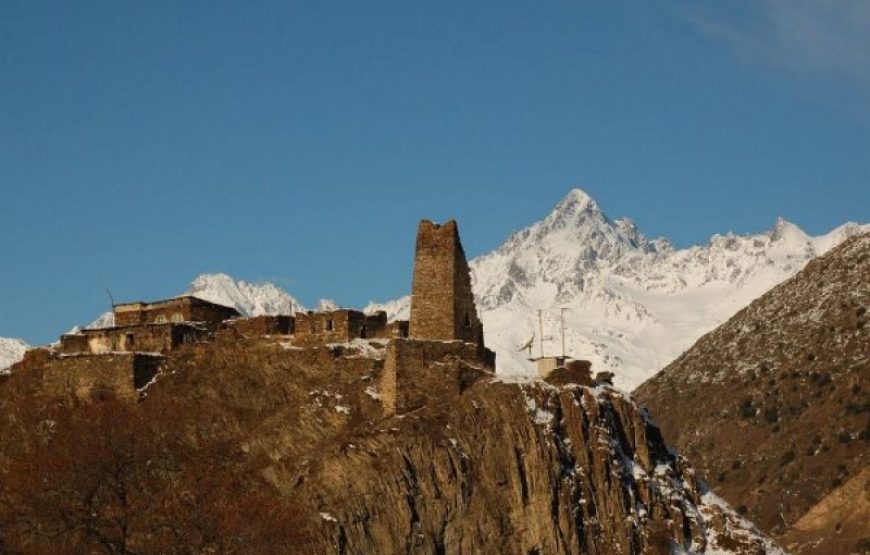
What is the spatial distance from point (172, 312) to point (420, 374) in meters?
22.9

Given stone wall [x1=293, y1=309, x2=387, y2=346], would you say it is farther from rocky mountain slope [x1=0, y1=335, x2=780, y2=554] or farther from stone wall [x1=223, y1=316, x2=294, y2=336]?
rocky mountain slope [x1=0, y1=335, x2=780, y2=554]

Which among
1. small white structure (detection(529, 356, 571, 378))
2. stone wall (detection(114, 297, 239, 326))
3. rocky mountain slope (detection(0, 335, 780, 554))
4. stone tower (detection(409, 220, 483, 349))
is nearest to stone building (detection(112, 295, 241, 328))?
stone wall (detection(114, 297, 239, 326))

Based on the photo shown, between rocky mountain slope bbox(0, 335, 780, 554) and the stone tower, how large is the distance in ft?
15.9

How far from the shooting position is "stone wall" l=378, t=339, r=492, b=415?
105125 millimetres

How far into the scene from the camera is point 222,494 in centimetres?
8919

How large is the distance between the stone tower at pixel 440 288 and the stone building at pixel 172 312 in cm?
1483

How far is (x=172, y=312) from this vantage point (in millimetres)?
119500

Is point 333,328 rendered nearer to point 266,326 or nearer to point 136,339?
point 266,326

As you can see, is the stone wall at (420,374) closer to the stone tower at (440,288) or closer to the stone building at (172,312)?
the stone tower at (440,288)

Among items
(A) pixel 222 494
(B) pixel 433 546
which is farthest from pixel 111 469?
(B) pixel 433 546

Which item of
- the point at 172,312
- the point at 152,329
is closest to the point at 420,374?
the point at 152,329

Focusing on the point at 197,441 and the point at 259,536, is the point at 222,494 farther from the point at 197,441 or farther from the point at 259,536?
the point at 197,441

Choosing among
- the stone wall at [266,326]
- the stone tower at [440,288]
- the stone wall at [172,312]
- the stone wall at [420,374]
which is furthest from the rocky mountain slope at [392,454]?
the stone wall at [172,312]

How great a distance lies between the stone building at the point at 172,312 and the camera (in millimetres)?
118750
